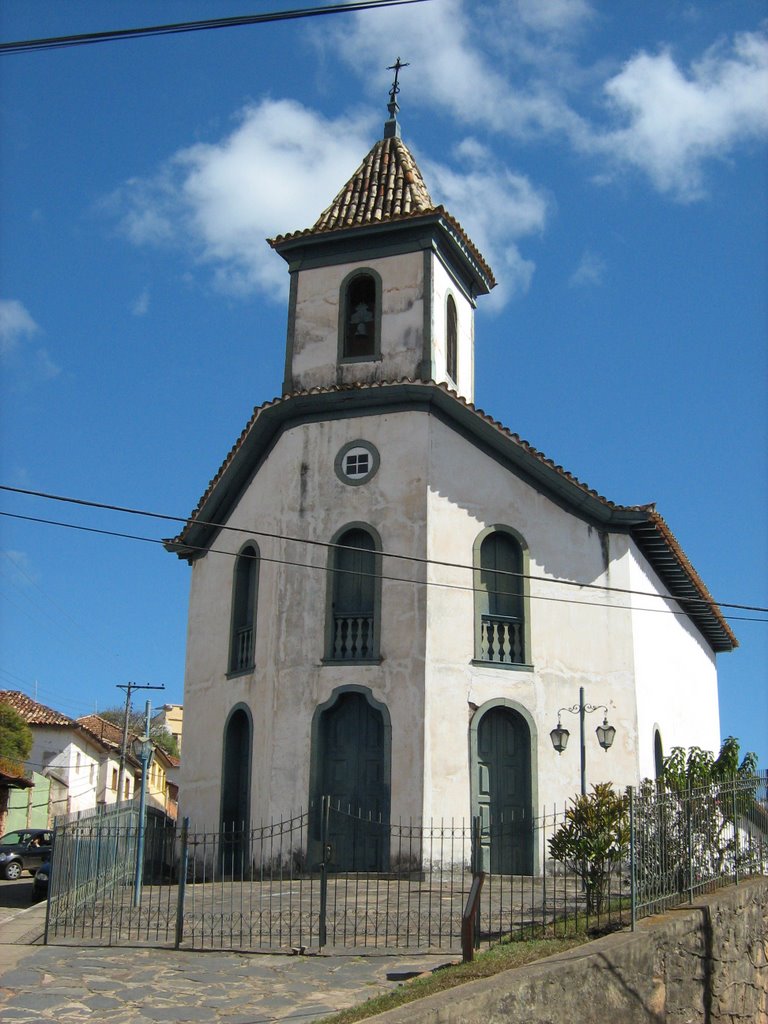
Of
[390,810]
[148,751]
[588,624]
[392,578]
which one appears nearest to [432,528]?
[392,578]

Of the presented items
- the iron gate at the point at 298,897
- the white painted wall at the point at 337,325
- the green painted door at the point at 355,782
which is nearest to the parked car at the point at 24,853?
the iron gate at the point at 298,897

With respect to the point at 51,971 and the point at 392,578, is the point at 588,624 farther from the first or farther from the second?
the point at 51,971

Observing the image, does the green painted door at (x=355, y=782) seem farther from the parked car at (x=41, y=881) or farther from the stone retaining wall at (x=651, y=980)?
the stone retaining wall at (x=651, y=980)

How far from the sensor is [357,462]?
19766mm

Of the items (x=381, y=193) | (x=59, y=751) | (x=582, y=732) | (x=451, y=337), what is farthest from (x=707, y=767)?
(x=59, y=751)

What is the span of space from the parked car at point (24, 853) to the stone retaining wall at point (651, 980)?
1702 centimetres

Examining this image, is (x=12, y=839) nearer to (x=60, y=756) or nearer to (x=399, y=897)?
(x=60, y=756)

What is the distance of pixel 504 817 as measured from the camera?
18.1m

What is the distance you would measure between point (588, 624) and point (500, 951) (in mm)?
9521

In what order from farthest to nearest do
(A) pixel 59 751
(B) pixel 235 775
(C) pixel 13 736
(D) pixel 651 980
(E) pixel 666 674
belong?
(A) pixel 59 751, (C) pixel 13 736, (E) pixel 666 674, (B) pixel 235 775, (D) pixel 651 980

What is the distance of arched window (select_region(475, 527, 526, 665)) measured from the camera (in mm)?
18781

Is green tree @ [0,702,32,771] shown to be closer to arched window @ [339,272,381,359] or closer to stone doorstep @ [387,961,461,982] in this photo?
arched window @ [339,272,381,359]

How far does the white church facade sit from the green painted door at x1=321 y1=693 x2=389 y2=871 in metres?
0.04

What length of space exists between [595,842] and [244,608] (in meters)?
10.7
